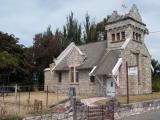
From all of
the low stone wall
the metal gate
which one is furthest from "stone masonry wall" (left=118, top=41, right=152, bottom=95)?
the metal gate

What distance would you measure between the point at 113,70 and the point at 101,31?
3087 cm

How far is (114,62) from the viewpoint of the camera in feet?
115

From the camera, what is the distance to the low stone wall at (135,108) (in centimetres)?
2238

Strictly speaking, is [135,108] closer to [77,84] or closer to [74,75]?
[77,84]

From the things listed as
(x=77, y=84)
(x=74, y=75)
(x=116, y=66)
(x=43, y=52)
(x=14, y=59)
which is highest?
(x=43, y=52)

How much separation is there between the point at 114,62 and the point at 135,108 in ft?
37.5

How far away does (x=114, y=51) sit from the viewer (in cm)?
3684

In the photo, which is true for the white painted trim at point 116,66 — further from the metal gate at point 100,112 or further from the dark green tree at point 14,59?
the dark green tree at point 14,59

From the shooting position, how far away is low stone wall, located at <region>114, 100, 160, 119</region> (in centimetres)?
2238

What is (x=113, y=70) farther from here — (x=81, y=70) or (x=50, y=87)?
(x=50, y=87)

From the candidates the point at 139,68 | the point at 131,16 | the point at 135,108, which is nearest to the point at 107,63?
the point at 139,68

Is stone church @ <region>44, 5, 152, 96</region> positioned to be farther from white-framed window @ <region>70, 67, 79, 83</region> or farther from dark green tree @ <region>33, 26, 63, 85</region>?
dark green tree @ <region>33, 26, 63, 85</region>

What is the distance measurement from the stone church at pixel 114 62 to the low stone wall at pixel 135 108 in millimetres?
6678

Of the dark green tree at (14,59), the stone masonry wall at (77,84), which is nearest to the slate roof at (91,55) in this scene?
the stone masonry wall at (77,84)
